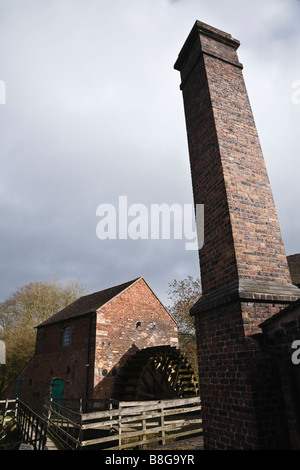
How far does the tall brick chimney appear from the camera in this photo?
3402mm

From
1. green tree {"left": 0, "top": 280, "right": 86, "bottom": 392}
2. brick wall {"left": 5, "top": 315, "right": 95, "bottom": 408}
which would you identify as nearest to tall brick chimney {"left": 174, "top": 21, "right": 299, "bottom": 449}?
brick wall {"left": 5, "top": 315, "right": 95, "bottom": 408}

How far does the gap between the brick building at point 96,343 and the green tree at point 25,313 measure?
14.1 feet

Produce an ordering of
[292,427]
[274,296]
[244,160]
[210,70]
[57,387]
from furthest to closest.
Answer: [57,387] → [210,70] → [244,160] → [274,296] → [292,427]

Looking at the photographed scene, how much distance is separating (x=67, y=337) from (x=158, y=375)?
18.9 ft

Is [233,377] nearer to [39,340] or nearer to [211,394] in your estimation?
[211,394]

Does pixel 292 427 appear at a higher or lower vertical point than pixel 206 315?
lower

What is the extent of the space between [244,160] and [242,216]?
1246 mm

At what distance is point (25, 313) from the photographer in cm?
2772

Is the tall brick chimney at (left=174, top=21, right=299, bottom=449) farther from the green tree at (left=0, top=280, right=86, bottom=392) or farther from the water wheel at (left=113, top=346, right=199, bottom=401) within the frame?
the green tree at (left=0, top=280, right=86, bottom=392)

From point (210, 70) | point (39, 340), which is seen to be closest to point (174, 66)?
point (210, 70)

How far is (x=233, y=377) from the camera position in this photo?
3578 millimetres

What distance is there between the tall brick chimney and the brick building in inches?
434

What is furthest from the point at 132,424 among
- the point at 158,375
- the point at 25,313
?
the point at 25,313

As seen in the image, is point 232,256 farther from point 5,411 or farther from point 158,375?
point 5,411
